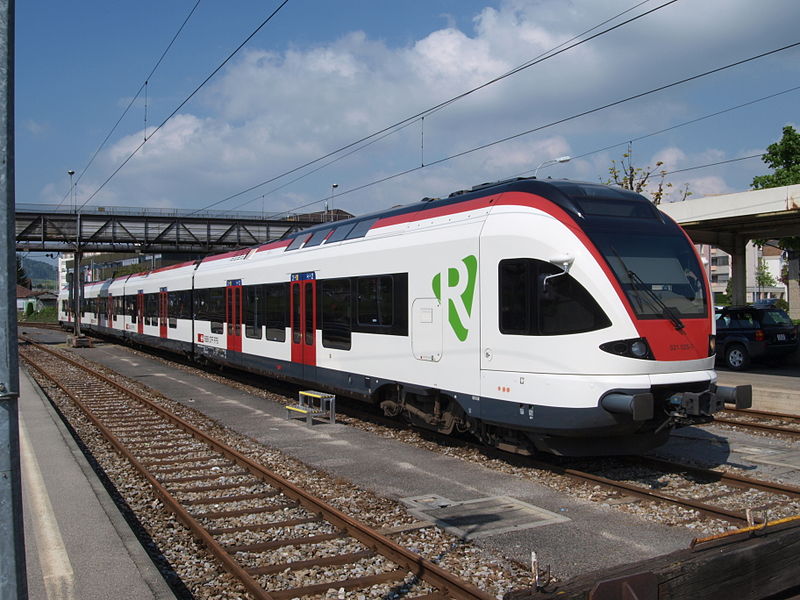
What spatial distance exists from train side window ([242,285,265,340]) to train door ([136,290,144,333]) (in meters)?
12.6

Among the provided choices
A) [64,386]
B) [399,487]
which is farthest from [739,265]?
[64,386]

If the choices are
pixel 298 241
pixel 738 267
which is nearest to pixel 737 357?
pixel 738 267

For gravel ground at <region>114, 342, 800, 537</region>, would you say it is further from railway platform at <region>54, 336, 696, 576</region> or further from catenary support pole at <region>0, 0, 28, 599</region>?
catenary support pole at <region>0, 0, 28, 599</region>

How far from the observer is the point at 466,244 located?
344 inches

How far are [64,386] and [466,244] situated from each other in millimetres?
13221

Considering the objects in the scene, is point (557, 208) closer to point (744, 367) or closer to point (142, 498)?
point (142, 498)

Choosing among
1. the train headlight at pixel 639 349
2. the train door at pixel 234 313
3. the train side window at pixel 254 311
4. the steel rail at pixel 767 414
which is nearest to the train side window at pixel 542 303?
the train headlight at pixel 639 349

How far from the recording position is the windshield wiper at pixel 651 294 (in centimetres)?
749

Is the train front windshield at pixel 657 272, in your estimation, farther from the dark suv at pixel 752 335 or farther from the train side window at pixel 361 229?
the dark suv at pixel 752 335

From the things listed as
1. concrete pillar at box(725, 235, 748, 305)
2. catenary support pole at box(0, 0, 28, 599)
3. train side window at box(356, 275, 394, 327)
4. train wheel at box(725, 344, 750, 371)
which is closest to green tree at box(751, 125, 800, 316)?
concrete pillar at box(725, 235, 748, 305)

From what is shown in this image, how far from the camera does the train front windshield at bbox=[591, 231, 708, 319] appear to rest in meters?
7.44

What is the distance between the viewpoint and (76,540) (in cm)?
570

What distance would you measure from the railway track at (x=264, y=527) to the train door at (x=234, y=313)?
5277 millimetres

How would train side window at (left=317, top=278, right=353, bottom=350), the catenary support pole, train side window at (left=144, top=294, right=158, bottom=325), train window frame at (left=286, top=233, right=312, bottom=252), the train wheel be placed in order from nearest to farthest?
1. the catenary support pole
2. train side window at (left=317, top=278, right=353, bottom=350)
3. train window frame at (left=286, top=233, right=312, bottom=252)
4. the train wheel
5. train side window at (left=144, top=294, right=158, bottom=325)
